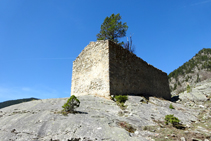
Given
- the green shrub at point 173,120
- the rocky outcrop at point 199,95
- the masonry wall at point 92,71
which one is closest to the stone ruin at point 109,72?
the masonry wall at point 92,71

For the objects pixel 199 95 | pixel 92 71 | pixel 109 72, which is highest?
pixel 92 71

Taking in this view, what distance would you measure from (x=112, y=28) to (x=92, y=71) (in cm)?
1227

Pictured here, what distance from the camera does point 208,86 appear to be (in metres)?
16.1

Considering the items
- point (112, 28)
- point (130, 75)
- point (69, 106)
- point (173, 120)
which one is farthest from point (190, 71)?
point (69, 106)

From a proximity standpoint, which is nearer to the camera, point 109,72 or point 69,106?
point 69,106

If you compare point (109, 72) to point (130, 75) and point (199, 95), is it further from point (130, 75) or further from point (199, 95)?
point (199, 95)

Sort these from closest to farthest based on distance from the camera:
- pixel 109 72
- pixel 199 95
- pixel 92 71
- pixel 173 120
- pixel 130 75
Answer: pixel 173 120 < pixel 109 72 < pixel 92 71 < pixel 130 75 < pixel 199 95

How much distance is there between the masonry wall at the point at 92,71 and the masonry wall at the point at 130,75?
19.5 inches

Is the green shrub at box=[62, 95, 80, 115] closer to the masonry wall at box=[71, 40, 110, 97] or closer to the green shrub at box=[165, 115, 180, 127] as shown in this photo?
the masonry wall at box=[71, 40, 110, 97]

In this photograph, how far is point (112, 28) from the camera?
21.9 metres

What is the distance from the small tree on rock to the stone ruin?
9.04 metres

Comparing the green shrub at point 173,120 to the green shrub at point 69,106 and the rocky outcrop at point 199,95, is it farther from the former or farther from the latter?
the rocky outcrop at point 199,95

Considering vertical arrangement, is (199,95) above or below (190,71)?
below

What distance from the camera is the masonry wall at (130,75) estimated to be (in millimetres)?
10677
